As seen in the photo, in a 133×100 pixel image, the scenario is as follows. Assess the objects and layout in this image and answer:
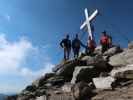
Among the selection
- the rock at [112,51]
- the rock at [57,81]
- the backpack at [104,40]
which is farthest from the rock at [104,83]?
the backpack at [104,40]

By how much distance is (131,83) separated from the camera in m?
18.5

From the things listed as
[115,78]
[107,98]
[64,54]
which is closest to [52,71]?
[64,54]

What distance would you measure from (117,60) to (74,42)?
646cm

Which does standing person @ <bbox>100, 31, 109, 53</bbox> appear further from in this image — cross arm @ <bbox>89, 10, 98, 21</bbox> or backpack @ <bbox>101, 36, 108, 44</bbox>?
cross arm @ <bbox>89, 10, 98, 21</bbox>

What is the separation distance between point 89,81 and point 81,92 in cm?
440

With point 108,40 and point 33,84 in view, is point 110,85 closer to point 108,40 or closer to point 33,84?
point 33,84

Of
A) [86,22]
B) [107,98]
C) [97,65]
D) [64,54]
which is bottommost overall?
[107,98]

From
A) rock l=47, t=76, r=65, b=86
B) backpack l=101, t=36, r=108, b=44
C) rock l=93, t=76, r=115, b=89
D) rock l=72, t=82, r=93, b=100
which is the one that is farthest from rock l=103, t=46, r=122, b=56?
rock l=72, t=82, r=93, b=100

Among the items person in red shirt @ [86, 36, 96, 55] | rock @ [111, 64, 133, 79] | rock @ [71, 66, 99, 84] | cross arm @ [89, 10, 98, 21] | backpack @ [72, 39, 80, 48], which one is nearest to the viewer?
rock @ [111, 64, 133, 79]

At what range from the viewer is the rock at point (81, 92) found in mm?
17453

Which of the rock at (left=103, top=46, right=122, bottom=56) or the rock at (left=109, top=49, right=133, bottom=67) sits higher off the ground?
the rock at (left=103, top=46, right=122, bottom=56)

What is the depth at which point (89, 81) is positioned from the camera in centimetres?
2181

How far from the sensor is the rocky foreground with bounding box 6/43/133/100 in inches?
694

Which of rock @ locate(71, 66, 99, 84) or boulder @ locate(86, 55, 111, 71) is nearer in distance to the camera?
rock @ locate(71, 66, 99, 84)
